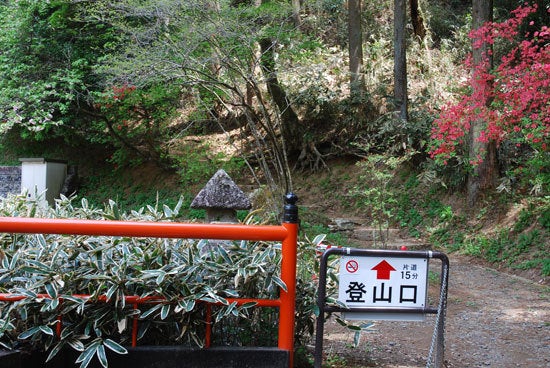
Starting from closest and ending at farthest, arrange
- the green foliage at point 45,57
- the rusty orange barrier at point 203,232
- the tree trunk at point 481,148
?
the rusty orange barrier at point 203,232, the tree trunk at point 481,148, the green foliage at point 45,57

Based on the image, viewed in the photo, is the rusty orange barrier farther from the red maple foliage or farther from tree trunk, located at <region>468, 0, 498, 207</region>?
tree trunk, located at <region>468, 0, 498, 207</region>

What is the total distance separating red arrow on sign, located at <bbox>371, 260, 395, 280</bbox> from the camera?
3.36m

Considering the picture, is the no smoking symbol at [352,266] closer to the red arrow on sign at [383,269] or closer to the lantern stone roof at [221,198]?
the red arrow on sign at [383,269]

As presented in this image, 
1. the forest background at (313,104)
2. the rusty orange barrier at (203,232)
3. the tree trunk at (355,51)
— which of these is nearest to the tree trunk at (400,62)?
the forest background at (313,104)

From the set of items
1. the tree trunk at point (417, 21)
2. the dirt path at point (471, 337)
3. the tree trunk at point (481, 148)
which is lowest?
the dirt path at point (471, 337)

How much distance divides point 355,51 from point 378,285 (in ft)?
39.3

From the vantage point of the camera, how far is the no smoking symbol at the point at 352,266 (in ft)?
11.0

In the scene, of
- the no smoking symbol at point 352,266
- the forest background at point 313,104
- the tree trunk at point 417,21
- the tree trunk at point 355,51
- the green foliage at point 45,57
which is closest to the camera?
the no smoking symbol at point 352,266

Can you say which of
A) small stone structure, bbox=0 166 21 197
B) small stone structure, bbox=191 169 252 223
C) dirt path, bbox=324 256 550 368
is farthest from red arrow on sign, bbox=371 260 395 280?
small stone structure, bbox=0 166 21 197

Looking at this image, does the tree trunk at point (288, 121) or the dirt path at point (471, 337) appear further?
the tree trunk at point (288, 121)

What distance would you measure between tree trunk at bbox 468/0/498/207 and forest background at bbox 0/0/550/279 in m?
0.03

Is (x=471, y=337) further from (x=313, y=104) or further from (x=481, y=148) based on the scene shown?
(x=313, y=104)

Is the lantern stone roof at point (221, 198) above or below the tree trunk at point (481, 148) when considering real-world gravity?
below

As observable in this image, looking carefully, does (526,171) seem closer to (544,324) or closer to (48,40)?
(544,324)
